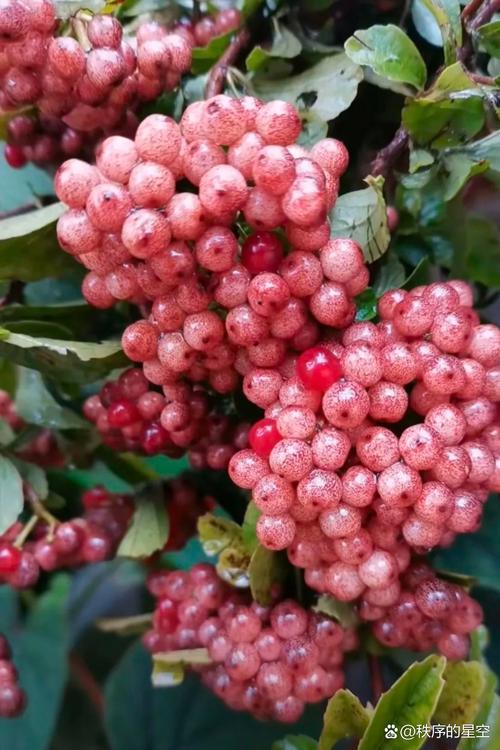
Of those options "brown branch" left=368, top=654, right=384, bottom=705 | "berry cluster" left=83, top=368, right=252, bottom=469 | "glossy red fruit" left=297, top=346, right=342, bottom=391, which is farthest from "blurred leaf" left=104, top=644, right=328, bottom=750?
"glossy red fruit" left=297, top=346, right=342, bottom=391

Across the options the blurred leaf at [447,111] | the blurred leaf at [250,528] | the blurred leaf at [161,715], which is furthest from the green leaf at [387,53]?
the blurred leaf at [161,715]

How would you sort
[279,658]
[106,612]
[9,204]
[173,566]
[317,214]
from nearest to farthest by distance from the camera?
[317,214]
[279,658]
[9,204]
[173,566]
[106,612]

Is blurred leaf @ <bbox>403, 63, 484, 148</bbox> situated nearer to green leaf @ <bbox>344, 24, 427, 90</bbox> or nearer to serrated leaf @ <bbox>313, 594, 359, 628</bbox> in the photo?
green leaf @ <bbox>344, 24, 427, 90</bbox>

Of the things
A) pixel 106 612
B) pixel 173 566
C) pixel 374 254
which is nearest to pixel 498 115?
pixel 374 254

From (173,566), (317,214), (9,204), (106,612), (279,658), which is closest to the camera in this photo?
(317,214)

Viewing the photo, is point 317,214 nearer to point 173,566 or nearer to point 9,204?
point 9,204

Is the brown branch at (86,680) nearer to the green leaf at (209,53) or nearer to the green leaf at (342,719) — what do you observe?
the green leaf at (342,719)

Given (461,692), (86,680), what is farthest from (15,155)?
(86,680)
